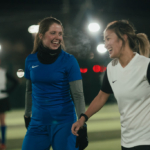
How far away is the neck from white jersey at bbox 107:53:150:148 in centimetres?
5

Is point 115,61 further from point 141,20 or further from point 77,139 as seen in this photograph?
point 141,20

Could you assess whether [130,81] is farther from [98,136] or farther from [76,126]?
[98,136]

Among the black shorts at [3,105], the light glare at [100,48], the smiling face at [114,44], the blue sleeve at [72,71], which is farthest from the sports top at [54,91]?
the light glare at [100,48]

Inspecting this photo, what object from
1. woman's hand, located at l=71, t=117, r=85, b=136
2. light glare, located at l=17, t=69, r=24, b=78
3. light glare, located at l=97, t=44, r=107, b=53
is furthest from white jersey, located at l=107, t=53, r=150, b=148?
light glare, located at l=97, t=44, r=107, b=53

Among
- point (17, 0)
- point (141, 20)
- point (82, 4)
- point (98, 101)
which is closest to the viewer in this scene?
point (98, 101)

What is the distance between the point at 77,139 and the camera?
237cm

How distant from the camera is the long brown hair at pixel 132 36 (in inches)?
82.4

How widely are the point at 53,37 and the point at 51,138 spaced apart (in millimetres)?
965

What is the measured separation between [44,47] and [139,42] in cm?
95

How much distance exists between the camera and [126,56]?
6.79ft

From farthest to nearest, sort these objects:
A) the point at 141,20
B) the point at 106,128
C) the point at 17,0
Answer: the point at 141,20, the point at 17,0, the point at 106,128

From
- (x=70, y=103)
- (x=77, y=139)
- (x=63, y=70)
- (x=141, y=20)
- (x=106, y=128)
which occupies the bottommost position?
(x=106, y=128)

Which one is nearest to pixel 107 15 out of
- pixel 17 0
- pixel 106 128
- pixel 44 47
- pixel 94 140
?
pixel 17 0

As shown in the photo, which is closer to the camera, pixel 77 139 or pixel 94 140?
pixel 77 139
